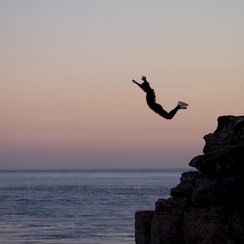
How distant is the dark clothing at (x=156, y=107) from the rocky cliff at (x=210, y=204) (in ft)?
7.95

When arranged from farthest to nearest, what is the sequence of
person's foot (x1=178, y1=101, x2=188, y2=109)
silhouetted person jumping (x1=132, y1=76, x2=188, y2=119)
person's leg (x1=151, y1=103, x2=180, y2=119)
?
person's foot (x1=178, y1=101, x2=188, y2=109) < person's leg (x1=151, y1=103, x2=180, y2=119) < silhouetted person jumping (x1=132, y1=76, x2=188, y2=119)

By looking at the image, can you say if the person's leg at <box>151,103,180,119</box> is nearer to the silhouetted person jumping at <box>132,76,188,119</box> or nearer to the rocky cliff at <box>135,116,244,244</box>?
the silhouetted person jumping at <box>132,76,188,119</box>

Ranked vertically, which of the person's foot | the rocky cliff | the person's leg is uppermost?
the person's foot

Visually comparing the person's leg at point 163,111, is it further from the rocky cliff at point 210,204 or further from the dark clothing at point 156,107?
the rocky cliff at point 210,204

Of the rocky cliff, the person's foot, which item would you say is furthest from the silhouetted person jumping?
the rocky cliff

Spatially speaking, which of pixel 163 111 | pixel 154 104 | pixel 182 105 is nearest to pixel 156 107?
pixel 154 104

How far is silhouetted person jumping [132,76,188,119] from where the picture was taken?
77.8 ft

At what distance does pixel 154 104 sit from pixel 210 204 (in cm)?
395

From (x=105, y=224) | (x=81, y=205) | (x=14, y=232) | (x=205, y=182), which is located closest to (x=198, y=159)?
(x=205, y=182)

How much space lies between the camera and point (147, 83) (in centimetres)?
2372

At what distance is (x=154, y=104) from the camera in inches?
938

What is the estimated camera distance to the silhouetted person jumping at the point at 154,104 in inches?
933

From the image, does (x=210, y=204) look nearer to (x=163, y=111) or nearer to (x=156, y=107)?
(x=163, y=111)

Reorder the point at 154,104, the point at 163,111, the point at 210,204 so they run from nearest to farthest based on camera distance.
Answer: the point at 154,104, the point at 163,111, the point at 210,204
